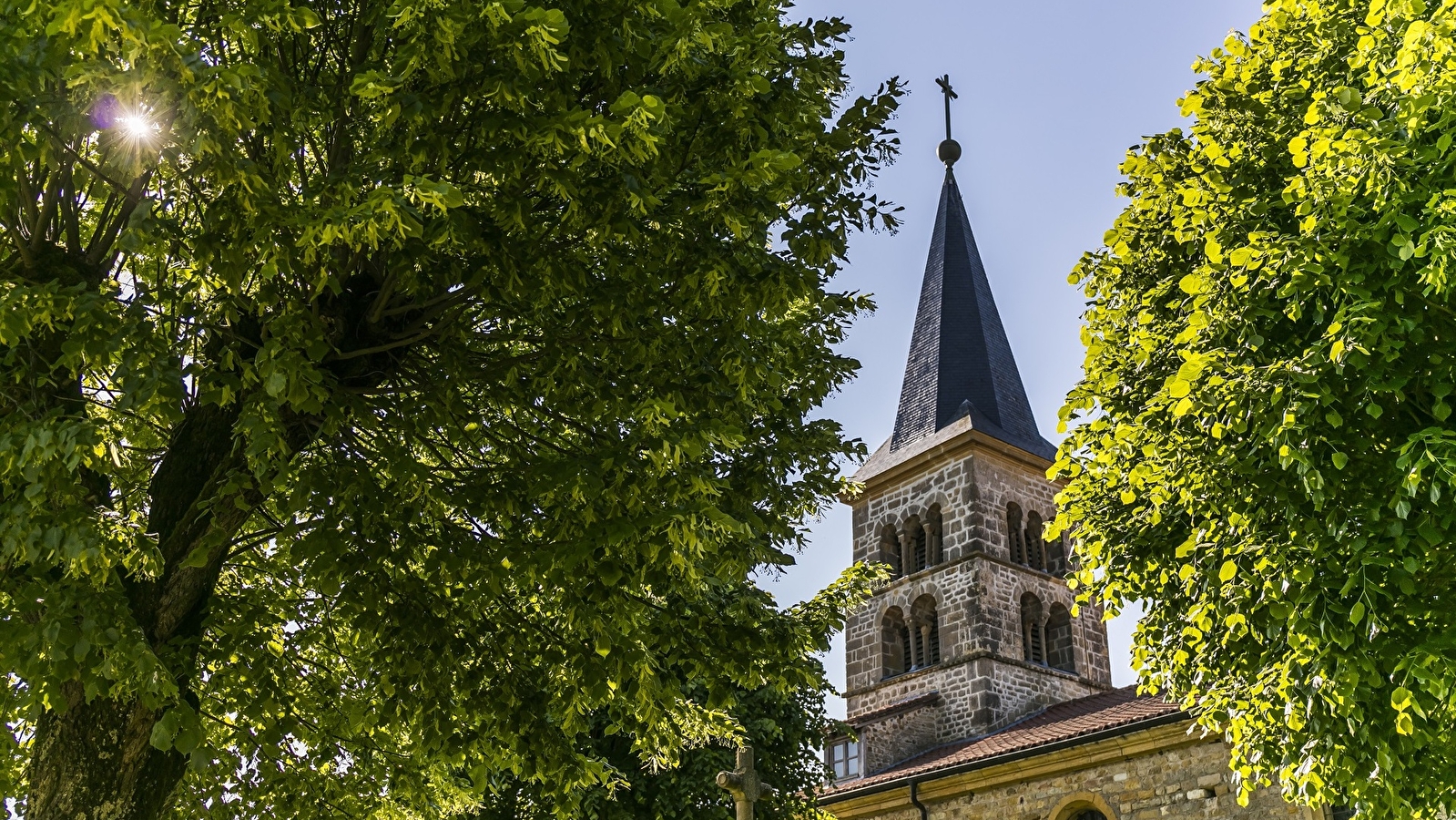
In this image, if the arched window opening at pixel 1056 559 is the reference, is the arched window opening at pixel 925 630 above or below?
below

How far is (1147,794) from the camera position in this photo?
55.0 ft

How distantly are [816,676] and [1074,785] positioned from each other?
12519 mm

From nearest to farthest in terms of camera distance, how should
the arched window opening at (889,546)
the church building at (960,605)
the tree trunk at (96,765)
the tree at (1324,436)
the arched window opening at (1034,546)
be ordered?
the tree trunk at (96,765) < the tree at (1324,436) < the church building at (960,605) < the arched window opening at (1034,546) < the arched window opening at (889,546)

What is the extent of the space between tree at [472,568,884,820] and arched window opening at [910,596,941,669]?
11.2 m

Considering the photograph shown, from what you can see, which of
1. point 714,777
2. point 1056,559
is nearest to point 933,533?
point 1056,559

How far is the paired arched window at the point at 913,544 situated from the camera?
28.6m

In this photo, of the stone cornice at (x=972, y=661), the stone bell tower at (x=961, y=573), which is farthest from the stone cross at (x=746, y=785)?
the stone cornice at (x=972, y=661)

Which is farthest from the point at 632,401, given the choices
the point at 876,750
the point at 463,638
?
the point at 876,750

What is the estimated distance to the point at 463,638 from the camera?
6.46 m

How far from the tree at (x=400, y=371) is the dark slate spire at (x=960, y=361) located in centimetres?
2263

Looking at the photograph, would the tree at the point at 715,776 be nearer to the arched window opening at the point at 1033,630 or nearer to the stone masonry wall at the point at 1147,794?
the stone masonry wall at the point at 1147,794

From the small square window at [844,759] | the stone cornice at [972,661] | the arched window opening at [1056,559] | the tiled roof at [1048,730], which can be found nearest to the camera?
the tiled roof at [1048,730]

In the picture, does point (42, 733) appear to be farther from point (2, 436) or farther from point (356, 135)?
point (356, 135)

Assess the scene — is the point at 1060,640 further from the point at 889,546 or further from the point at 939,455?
the point at 939,455
